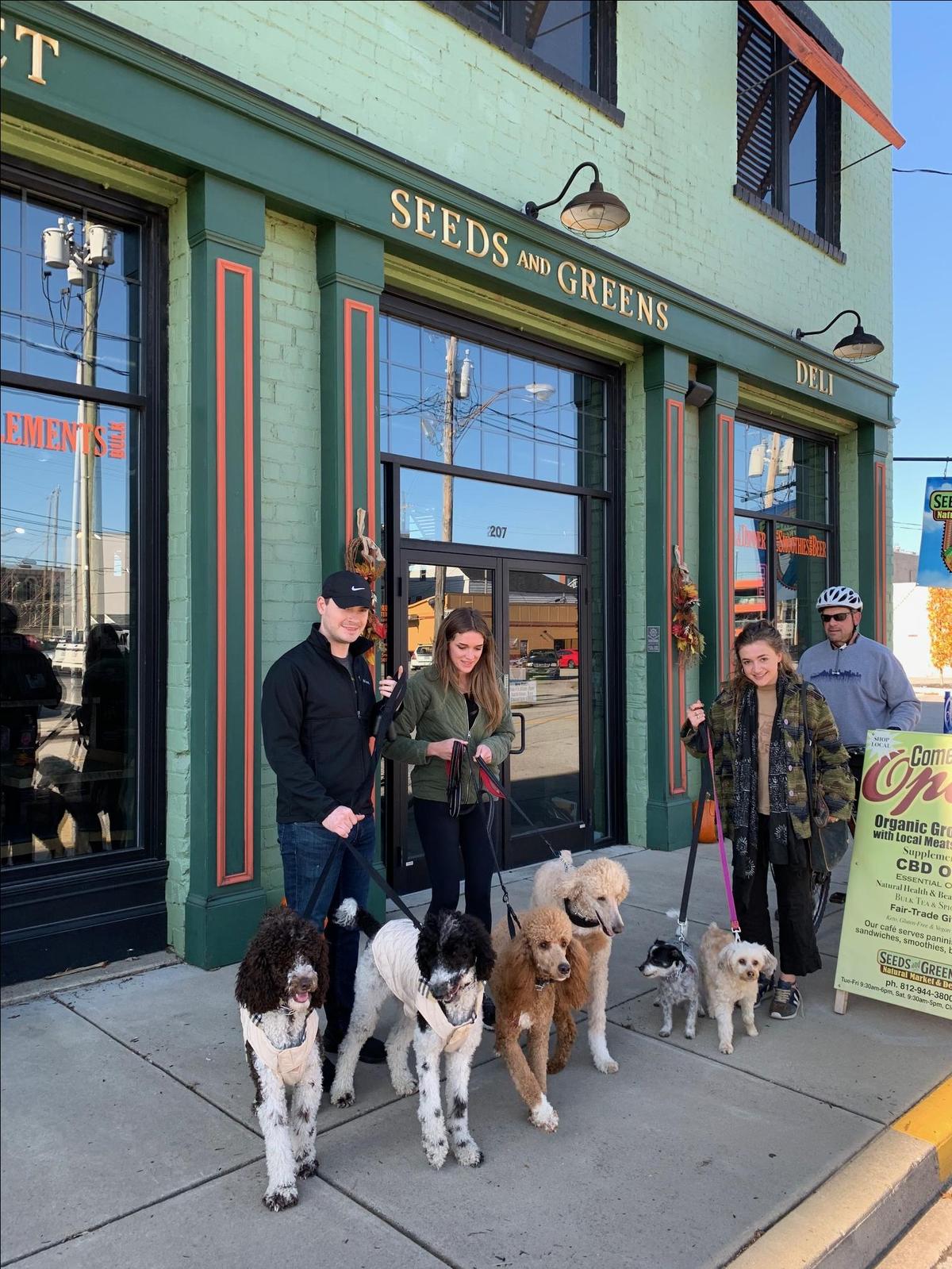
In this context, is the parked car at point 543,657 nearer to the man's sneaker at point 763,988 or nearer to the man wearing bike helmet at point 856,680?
→ the man wearing bike helmet at point 856,680

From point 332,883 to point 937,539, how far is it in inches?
312

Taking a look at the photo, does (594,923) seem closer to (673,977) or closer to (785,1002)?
(673,977)

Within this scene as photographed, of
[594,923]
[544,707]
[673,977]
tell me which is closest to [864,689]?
[673,977]

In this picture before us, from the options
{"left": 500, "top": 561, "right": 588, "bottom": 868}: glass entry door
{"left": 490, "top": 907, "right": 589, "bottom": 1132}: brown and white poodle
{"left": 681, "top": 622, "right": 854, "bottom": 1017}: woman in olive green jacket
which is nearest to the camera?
{"left": 490, "top": 907, "right": 589, "bottom": 1132}: brown and white poodle

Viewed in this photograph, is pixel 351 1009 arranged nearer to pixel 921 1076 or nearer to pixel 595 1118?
pixel 595 1118

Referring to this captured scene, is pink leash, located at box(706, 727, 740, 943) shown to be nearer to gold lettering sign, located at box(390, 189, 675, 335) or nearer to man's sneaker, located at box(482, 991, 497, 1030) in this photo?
man's sneaker, located at box(482, 991, 497, 1030)

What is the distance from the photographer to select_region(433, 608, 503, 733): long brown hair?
3.95 m

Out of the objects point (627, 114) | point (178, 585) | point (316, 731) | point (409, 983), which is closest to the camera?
point (409, 983)

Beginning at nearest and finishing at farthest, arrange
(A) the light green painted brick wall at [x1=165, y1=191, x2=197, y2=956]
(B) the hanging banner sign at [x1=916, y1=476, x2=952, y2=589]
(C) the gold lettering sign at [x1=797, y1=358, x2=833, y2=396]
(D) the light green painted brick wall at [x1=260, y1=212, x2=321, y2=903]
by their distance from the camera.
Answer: (A) the light green painted brick wall at [x1=165, y1=191, x2=197, y2=956], (D) the light green painted brick wall at [x1=260, y1=212, x2=321, y2=903], (C) the gold lettering sign at [x1=797, y1=358, x2=833, y2=396], (B) the hanging banner sign at [x1=916, y1=476, x2=952, y2=589]

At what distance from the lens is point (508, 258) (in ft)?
19.8

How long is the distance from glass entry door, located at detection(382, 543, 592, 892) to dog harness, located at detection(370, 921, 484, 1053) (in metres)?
2.60

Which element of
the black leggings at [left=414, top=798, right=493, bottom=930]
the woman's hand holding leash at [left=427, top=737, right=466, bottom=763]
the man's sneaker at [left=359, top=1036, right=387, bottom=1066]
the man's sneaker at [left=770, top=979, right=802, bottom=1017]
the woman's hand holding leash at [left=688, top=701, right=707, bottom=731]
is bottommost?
the man's sneaker at [left=770, top=979, right=802, bottom=1017]

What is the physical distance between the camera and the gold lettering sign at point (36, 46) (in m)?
3.89

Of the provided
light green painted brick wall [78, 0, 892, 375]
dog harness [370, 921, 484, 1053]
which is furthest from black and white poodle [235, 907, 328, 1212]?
light green painted brick wall [78, 0, 892, 375]
